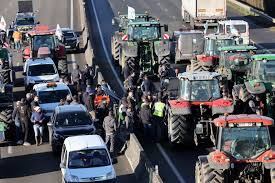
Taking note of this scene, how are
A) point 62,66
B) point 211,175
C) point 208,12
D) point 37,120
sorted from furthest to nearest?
1. point 208,12
2. point 62,66
3. point 37,120
4. point 211,175

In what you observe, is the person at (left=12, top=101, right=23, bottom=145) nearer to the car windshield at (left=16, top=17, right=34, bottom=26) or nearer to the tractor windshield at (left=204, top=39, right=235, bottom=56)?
Answer: the tractor windshield at (left=204, top=39, right=235, bottom=56)

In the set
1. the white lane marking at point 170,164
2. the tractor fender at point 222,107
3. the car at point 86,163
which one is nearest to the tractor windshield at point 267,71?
the tractor fender at point 222,107

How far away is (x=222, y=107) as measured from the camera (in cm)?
2533

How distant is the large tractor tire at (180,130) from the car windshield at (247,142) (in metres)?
6.61

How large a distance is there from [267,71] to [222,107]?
419 cm

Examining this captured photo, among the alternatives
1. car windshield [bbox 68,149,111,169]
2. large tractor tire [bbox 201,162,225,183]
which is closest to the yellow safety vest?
car windshield [bbox 68,149,111,169]

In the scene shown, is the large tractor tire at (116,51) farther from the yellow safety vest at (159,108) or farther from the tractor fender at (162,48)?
the yellow safety vest at (159,108)

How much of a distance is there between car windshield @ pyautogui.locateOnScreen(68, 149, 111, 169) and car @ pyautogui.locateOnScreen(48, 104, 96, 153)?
3675 mm

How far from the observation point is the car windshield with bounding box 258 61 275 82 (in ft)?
94.1

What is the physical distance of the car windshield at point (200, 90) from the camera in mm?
26312

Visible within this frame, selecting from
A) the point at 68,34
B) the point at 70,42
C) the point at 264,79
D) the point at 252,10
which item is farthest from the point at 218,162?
the point at 252,10

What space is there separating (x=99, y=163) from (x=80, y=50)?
96.0ft

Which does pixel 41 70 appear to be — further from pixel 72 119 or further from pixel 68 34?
pixel 68 34

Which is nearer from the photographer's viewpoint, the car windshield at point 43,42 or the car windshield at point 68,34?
the car windshield at point 43,42
